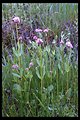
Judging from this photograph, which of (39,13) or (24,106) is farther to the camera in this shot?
(39,13)

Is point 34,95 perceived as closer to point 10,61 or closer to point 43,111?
point 43,111

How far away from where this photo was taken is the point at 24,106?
2.17m

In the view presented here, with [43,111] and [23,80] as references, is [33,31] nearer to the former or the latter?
[23,80]

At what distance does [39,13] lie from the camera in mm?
2830

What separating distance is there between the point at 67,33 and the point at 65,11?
25 centimetres

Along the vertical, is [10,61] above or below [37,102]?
above

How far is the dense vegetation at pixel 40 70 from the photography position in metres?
2.15

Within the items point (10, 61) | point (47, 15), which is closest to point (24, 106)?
point (10, 61)

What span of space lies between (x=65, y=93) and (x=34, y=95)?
0.23 m

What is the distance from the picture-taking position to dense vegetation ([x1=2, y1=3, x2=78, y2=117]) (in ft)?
7.05

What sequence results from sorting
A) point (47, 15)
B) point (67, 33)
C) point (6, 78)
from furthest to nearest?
point (47, 15) < point (67, 33) < point (6, 78)

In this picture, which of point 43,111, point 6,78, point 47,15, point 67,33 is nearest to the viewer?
point 43,111

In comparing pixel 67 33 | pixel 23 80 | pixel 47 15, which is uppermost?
pixel 47 15

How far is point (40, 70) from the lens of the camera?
2.16 meters
